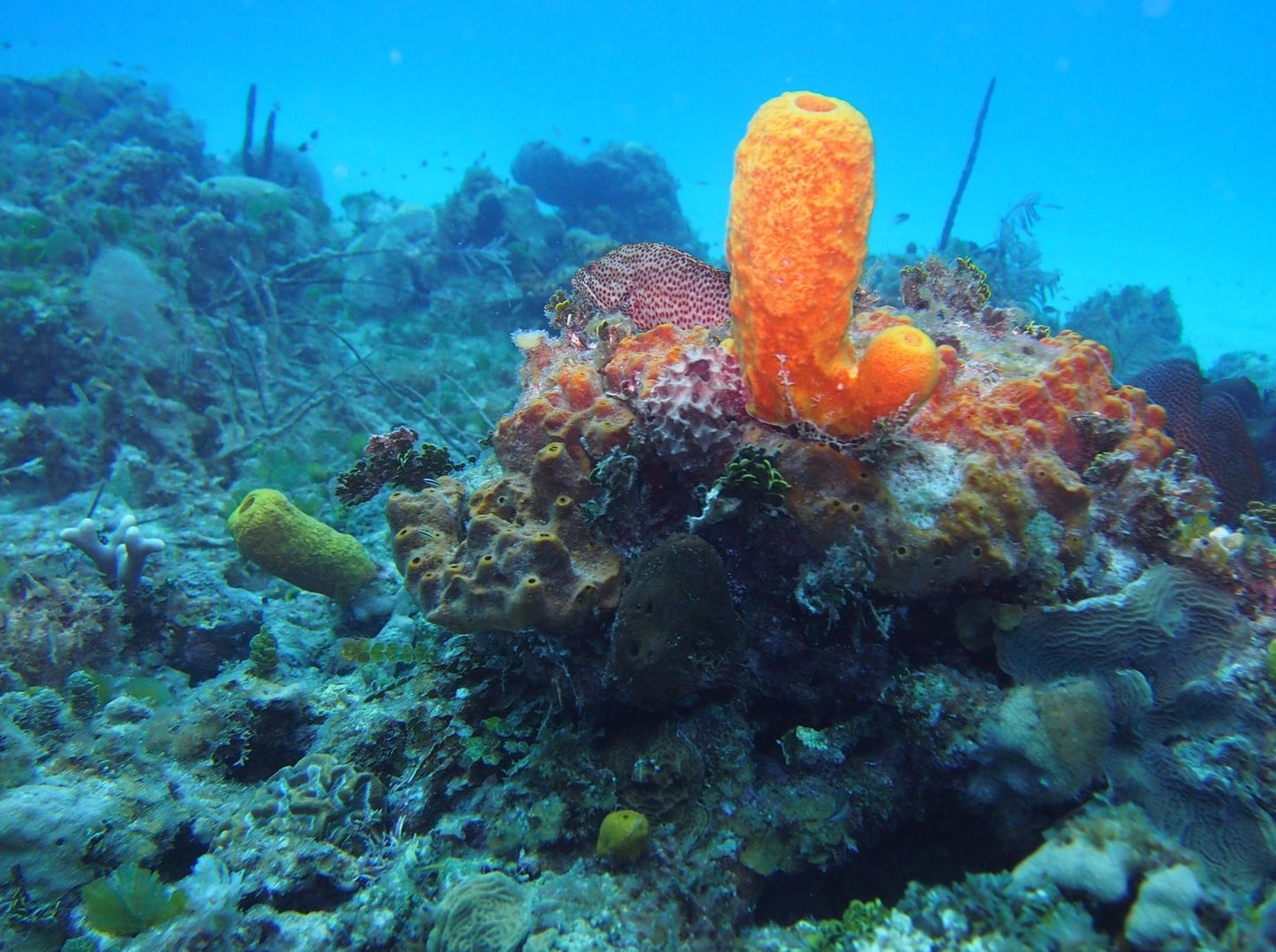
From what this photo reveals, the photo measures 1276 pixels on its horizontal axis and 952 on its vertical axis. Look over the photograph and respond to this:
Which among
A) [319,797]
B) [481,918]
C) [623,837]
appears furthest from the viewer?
[319,797]

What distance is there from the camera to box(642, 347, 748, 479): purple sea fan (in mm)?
2570

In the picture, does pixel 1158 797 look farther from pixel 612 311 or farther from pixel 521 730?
pixel 612 311

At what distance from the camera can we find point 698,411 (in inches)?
101

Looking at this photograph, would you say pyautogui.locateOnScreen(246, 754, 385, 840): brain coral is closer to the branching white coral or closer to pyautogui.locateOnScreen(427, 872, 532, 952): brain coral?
pyautogui.locateOnScreen(427, 872, 532, 952): brain coral

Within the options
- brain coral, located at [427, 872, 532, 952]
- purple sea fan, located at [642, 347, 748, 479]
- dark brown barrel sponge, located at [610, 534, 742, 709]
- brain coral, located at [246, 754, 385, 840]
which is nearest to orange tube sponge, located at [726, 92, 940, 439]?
purple sea fan, located at [642, 347, 748, 479]

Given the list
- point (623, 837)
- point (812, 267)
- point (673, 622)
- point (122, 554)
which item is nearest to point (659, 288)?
point (812, 267)

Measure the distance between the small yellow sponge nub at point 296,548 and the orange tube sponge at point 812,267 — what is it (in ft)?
11.5

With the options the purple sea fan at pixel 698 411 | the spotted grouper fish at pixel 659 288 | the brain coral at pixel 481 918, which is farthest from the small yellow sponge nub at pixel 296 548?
the purple sea fan at pixel 698 411

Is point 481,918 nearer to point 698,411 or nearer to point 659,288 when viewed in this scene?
point 698,411

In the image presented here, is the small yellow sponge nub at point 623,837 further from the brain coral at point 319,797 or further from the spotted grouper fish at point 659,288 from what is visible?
the spotted grouper fish at point 659,288

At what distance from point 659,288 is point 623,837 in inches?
113

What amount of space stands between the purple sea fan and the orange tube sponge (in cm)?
25

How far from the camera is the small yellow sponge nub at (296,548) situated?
4.09 m

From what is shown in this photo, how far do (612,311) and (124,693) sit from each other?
378 centimetres
